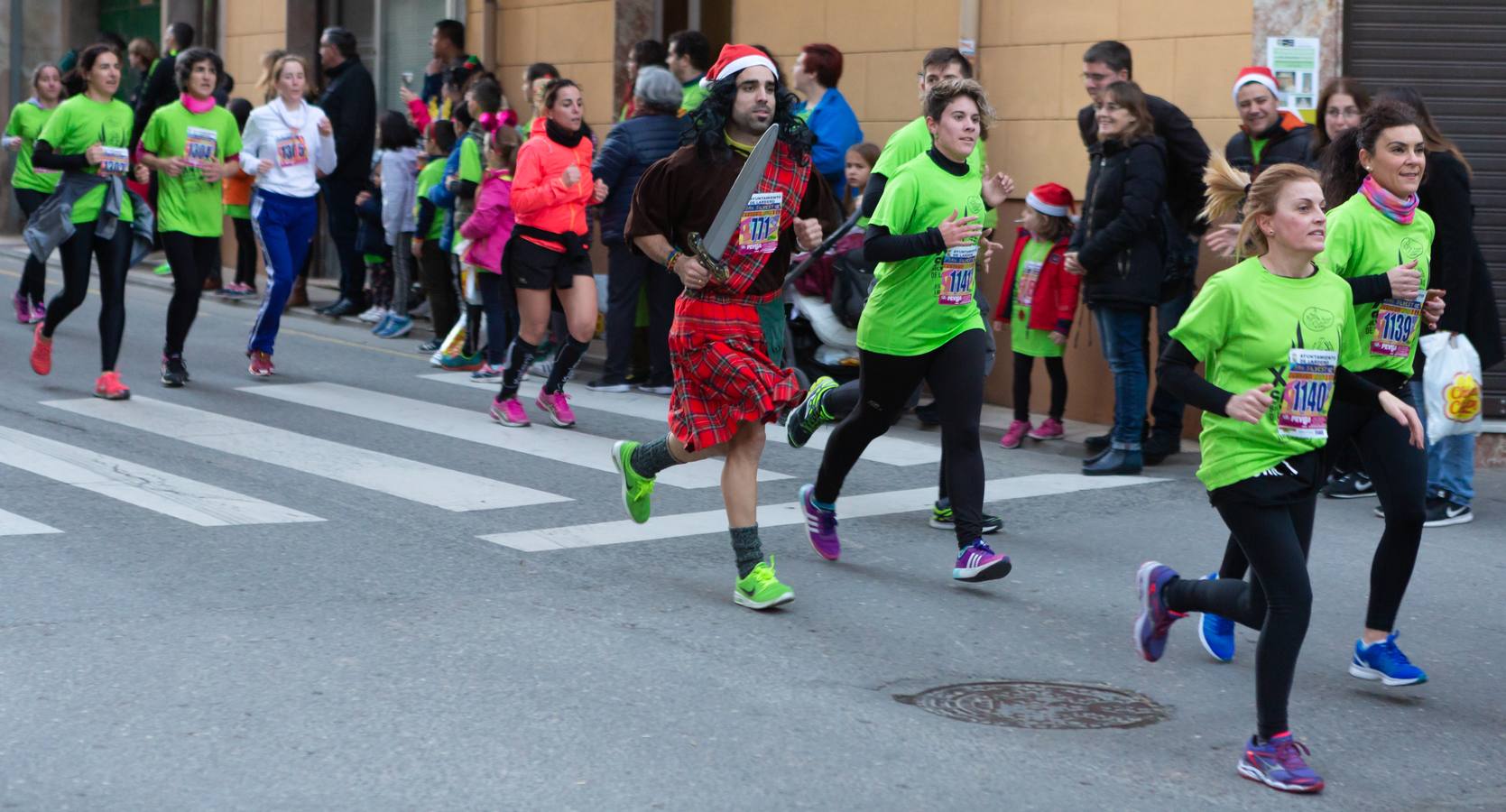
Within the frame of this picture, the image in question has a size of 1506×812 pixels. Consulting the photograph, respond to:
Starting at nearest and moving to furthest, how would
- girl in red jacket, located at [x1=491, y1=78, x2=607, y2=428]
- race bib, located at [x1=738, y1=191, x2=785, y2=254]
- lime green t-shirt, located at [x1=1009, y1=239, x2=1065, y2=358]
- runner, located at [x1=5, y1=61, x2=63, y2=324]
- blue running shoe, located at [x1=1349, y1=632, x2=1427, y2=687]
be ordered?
1. blue running shoe, located at [x1=1349, y1=632, x2=1427, y2=687]
2. race bib, located at [x1=738, y1=191, x2=785, y2=254]
3. lime green t-shirt, located at [x1=1009, y1=239, x2=1065, y2=358]
4. girl in red jacket, located at [x1=491, y1=78, x2=607, y2=428]
5. runner, located at [x1=5, y1=61, x2=63, y2=324]

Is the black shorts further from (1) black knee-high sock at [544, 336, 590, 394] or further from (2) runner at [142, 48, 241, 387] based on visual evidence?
(2) runner at [142, 48, 241, 387]

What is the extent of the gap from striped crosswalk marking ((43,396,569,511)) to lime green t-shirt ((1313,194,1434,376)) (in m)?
3.69

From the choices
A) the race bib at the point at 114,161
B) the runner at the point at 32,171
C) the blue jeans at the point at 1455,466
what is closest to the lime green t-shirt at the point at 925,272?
the blue jeans at the point at 1455,466

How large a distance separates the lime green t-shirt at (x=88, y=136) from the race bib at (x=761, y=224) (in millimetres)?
5672

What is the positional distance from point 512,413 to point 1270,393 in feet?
20.1

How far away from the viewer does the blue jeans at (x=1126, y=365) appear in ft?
30.7

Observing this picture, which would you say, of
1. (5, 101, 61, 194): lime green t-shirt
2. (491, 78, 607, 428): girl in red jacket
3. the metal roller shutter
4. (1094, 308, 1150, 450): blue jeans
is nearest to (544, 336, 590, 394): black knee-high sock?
(491, 78, 607, 428): girl in red jacket

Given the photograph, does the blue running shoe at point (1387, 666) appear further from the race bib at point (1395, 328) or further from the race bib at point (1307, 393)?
the race bib at point (1307, 393)

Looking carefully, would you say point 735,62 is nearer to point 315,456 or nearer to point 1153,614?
point 1153,614

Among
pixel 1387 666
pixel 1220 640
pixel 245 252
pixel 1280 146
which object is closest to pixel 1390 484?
pixel 1387 666

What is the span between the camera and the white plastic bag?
805 cm

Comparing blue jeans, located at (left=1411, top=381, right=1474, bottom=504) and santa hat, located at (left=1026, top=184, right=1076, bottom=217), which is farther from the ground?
santa hat, located at (left=1026, top=184, right=1076, bottom=217)

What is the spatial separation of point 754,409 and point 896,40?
22.9ft

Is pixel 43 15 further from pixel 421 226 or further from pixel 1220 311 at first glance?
pixel 1220 311
